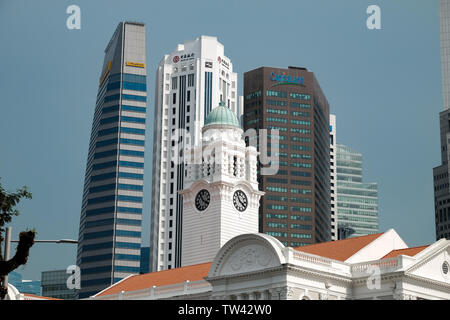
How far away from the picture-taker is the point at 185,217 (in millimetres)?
106688

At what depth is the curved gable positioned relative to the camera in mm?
74438

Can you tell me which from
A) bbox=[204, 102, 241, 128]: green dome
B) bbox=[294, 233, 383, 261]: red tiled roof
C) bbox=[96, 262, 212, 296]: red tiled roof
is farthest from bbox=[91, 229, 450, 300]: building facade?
bbox=[204, 102, 241, 128]: green dome

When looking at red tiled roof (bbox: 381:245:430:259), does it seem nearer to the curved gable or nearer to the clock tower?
the curved gable

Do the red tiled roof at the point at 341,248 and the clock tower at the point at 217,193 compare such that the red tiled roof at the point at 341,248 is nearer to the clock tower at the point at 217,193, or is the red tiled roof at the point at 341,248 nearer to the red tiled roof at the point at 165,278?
the red tiled roof at the point at 165,278

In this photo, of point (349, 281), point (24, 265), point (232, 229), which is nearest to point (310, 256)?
point (349, 281)

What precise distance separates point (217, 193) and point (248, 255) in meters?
26.7

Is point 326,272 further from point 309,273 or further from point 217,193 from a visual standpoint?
point 217,193

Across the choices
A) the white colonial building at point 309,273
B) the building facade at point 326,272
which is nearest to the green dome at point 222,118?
the white colonial building at point 309,273

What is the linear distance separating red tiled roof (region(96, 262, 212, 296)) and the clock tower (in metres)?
5.98
